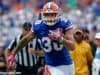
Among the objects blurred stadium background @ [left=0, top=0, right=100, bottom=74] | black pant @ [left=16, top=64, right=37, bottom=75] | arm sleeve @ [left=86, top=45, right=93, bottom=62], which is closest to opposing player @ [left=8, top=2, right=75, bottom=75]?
black pant @ [left=16, top=64, right=37, bottom=75]

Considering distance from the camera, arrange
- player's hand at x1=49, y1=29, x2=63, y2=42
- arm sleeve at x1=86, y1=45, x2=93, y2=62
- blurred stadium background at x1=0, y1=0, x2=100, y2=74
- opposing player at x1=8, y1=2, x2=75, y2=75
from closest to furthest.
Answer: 1. player's hand at x1=49, y1=29, x2=63, y2=42
2. opposing player at x1=8, y1=2, x2=75, y2=75
3. arm sleeve at x1=86, y1=45, x2=93, y2=62
4. blurred stadium background at x1=0, y1=0, x2=100, y2=74

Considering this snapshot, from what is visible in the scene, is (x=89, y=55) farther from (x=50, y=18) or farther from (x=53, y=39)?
(x=53, y=39)

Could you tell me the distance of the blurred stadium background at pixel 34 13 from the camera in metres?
16.1

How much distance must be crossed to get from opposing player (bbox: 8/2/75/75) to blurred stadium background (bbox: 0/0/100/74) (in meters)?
8.15

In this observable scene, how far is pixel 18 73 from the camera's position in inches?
379

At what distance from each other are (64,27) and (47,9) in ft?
1.03

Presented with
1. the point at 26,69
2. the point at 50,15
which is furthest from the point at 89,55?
the point at 50,15

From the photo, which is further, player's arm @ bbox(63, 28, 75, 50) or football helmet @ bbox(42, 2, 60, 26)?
football helmet @ bbox(42, 2, 60, 26)

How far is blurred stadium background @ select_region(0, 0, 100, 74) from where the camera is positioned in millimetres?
16141

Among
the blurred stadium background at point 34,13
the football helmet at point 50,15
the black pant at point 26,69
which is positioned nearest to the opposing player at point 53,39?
the football helmet at point 50,15

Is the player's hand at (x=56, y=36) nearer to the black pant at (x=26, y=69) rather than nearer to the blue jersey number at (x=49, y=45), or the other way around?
the blue jersey number at (x=49, y=45)

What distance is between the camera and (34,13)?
16109 mm

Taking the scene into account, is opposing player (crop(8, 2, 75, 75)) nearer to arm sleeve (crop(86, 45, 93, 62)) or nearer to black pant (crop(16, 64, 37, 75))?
black pant (crop(16, 64, 37, 75))

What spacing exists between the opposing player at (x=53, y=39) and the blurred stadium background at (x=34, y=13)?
8.15 meters
